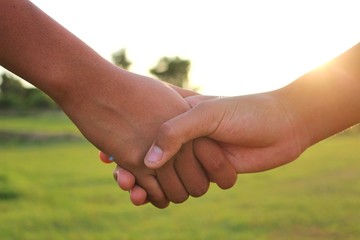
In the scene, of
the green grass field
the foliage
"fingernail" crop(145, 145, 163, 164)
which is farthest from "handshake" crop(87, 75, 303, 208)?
the foliage

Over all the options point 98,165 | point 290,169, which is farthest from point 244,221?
point 98,165

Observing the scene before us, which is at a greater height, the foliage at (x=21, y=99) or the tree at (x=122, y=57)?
the tree at (x=122, y=57)

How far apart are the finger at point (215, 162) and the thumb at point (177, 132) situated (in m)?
0.19

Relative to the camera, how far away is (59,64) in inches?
112

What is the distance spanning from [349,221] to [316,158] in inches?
348

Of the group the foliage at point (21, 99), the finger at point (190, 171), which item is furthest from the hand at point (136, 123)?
the foliage at point (21, 99)

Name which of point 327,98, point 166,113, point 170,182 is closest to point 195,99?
point 166,113

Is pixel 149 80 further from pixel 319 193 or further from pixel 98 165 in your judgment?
pixel 98 165

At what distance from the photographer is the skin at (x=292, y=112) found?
3033mm

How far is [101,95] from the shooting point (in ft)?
9.84

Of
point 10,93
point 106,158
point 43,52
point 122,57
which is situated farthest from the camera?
point 122,57

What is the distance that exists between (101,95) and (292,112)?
0.96m

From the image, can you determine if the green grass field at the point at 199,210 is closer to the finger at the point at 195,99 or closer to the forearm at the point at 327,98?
the finger at the point at 195,99

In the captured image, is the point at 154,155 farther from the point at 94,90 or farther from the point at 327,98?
the point at 327,98
